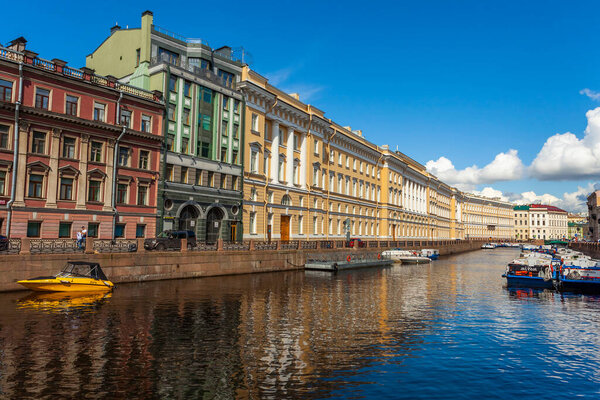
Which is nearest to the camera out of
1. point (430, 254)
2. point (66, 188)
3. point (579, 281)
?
point (66, 188)

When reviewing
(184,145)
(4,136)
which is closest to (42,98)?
(4,136)

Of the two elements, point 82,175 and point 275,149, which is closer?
point 82,175

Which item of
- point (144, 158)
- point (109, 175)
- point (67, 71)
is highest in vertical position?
point (67, 71)

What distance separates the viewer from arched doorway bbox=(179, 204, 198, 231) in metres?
40.2

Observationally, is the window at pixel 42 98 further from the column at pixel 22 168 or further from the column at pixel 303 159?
the column at pixel 303 159

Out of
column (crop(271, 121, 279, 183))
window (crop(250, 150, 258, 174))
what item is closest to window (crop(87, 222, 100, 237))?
window (crop(250, 150, 258, 174))

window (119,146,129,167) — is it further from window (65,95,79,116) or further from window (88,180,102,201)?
window (65,95,79,116)

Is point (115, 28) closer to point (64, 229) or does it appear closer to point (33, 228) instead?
point (64, 229)

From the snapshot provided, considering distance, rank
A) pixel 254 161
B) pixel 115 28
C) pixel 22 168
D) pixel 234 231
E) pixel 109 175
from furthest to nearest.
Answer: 1. pixel 254 161
2. pixel 234 231
3. pixel 115 28
4. pixel 109 175
5. pixel 22 168

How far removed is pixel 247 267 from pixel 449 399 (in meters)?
27.8

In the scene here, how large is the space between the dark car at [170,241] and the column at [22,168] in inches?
344

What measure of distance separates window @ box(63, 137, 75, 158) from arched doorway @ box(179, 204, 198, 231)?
35.4ft

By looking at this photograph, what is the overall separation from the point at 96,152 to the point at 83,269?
13.0 m

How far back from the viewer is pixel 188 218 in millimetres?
40781
